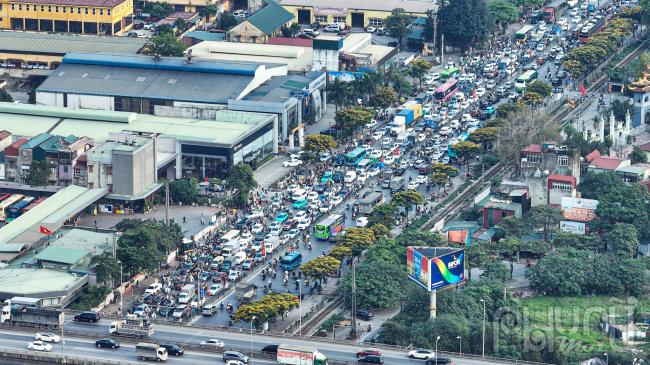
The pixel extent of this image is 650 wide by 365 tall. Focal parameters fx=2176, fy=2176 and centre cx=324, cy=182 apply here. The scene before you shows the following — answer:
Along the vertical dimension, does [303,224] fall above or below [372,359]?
below

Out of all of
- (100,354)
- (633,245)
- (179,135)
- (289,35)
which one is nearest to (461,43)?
(289,35)

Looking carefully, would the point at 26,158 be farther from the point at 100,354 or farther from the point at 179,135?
the point at 100,354

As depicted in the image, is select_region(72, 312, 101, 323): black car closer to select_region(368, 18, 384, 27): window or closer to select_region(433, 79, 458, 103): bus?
select_region(433, 79, 458, 103): bus

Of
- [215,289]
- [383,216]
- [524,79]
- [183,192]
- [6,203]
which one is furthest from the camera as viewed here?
[524,79]

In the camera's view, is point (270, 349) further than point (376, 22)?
No

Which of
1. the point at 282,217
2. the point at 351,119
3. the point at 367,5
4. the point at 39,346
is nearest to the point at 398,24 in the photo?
the point at 367,5

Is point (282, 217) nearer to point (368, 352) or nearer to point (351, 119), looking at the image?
point (351, 119)
